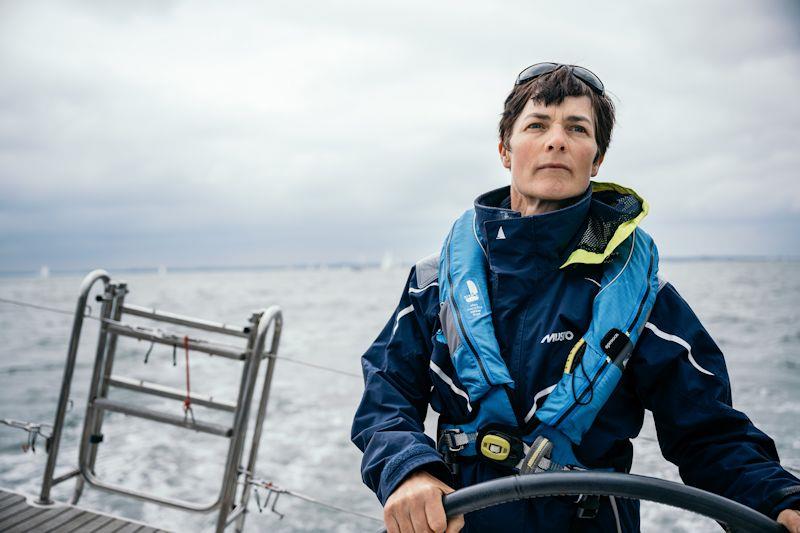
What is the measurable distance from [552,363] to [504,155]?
0.61 m

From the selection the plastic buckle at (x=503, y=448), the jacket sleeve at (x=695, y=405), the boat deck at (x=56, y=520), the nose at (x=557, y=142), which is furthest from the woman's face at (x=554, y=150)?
the boat deck at (x=56, y=520)

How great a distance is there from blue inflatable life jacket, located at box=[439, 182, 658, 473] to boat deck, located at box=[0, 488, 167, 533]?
1.86 metres

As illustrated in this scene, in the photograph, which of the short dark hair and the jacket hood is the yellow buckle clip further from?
the short dark hair

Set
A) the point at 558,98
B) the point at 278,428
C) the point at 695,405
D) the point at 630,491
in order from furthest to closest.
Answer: the point at 278,428, the point at 558,98, the point at 695,405, the point at 630,491

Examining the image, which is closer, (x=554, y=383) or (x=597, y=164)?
(x=554, y=383)

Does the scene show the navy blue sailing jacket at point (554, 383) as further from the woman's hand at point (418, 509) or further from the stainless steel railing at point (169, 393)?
the stainless steel railing at point (169, 393)

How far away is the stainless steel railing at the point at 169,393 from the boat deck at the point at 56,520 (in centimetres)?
9

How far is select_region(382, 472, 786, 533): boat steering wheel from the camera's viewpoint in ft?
2.89

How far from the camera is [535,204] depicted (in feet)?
4.53

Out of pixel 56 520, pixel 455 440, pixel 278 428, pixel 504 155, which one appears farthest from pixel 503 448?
pixel 278 428

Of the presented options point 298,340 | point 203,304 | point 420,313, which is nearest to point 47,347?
point 298,340

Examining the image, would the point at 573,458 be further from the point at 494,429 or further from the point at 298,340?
the point at 298,340

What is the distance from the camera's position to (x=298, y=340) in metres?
16.1

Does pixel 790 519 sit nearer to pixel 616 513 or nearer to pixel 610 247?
pixel 616 513
